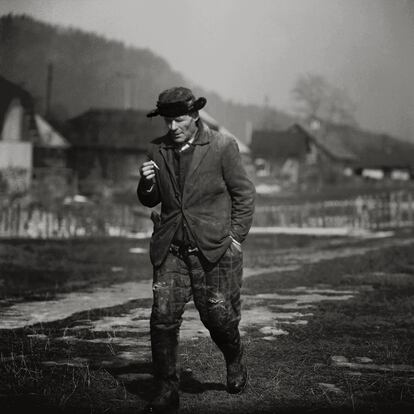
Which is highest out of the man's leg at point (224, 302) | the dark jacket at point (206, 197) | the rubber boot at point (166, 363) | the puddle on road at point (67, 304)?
the dark jacket at point (206, 197)

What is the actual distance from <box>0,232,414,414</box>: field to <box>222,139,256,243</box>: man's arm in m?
0.95

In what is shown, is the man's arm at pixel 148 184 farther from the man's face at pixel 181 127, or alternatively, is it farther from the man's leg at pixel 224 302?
the man's leg at pixel 224 302

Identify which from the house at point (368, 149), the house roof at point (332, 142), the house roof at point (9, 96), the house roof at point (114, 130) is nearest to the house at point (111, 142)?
the house roof at point (114, 130)

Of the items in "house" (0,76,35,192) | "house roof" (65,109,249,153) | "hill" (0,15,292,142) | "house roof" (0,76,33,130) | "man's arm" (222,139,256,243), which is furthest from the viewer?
"house roof" (65,109,249,153)

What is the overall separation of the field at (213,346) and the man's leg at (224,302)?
16 cm

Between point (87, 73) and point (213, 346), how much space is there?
72.8 feet

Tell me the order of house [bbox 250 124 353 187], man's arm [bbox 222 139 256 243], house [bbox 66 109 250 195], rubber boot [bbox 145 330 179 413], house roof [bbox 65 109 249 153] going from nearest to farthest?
rubber boot [bbox 145 330 179 413] < man's arm [bbox 222 139 256 243] < house [bbox 66 109 250 195] < house roof [bbox 65 109 249 153] < house [bbox 250 124 353 187]

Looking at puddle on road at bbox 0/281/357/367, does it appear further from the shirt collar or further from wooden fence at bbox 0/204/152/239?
wooden fence at bbox 0/204/152/239

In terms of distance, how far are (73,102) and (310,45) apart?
50.5ft

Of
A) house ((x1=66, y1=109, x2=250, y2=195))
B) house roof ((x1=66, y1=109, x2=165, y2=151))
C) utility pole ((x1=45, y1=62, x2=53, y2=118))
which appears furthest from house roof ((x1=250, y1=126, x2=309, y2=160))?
utility pole ((x1=45, y1=62, x2=53, y2=118))

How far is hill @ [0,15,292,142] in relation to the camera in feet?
60.7

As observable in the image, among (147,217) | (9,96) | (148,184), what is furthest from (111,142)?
(148,184)

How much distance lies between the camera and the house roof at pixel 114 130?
3379cm

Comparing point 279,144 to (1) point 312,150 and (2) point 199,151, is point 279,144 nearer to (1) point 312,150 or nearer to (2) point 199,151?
(1) point 312,150
